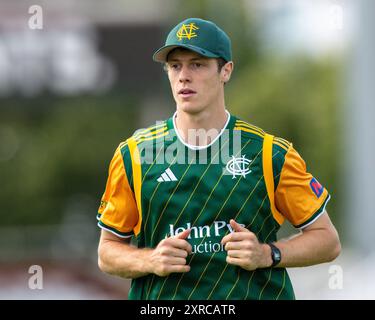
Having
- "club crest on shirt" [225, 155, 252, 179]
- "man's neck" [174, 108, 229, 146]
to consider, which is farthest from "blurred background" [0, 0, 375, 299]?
"man's neck" [174, 108, 229, 146]

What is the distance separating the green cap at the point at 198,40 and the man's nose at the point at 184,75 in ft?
0.48

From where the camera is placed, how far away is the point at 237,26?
1784 inches

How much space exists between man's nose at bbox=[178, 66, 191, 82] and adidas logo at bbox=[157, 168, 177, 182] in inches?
23.3

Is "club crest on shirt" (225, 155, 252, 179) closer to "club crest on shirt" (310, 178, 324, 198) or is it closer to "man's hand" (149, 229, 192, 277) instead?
"club crest on shirt" (310, 178, 324, 198)

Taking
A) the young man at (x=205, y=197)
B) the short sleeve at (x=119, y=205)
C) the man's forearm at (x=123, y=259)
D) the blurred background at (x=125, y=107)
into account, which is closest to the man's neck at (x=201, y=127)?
the young man at (x=205, y=197)

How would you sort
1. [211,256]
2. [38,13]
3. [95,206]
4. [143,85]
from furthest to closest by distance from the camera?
[95,206]
[143,85]
[38,13]
[211,256]

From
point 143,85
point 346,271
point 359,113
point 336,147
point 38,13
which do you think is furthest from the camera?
point 336,147

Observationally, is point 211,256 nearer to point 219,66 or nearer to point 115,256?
point 115,256

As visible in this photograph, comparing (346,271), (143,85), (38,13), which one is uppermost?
(143,85)

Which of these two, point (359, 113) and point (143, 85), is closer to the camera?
point (359, 113)

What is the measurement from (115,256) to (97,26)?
21986mm

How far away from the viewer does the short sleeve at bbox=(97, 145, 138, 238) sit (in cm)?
731

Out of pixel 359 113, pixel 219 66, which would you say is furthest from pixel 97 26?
pixel 219 66

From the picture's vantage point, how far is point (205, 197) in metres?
7.21
